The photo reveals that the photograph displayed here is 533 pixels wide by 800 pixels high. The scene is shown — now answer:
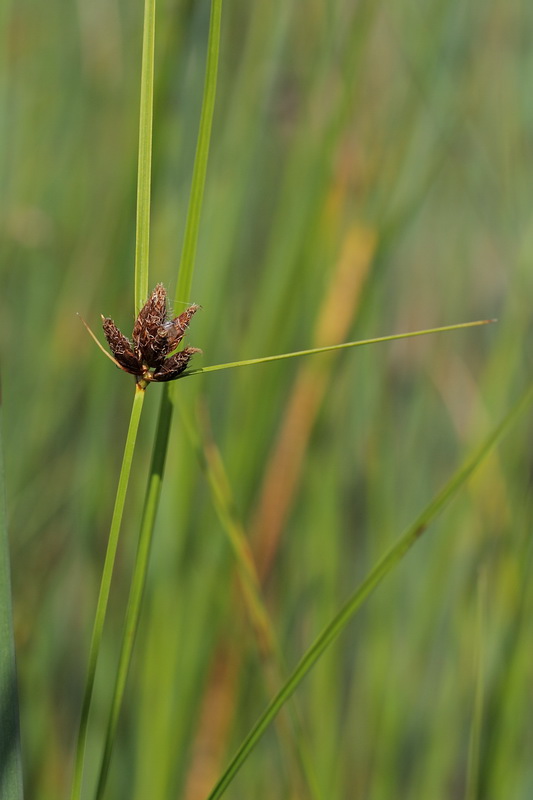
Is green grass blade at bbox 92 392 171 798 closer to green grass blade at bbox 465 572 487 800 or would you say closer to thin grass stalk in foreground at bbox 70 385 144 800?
thin grass stalk in foreground at bbox 70 385 144 800

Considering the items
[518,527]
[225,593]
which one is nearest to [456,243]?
[518,527]

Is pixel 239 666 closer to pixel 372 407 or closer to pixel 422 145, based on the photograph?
pixel 372 407

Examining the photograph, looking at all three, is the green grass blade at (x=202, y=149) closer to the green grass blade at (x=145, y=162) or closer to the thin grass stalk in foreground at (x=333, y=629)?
the green grass blade at (x=145, y=162)

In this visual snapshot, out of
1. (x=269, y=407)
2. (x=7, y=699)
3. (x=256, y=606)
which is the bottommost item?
(x=7, y=699)

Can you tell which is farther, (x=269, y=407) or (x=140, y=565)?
(x=269, y=407)

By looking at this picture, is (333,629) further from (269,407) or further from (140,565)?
(269,407)

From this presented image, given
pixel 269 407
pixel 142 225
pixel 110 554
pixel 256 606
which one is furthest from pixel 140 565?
pixel 269 407

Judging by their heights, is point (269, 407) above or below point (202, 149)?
above
